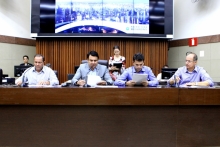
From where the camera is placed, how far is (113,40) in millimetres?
7160

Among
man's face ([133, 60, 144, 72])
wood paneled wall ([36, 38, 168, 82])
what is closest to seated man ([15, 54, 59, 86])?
man's face ([133, 60, 144, 72])

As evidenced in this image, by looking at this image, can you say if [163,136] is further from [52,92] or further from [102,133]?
[52,92]

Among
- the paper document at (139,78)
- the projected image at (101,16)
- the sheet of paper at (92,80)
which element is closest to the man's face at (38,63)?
the sheet of paper at (92,80)

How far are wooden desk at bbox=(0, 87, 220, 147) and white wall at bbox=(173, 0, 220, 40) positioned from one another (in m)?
4.48

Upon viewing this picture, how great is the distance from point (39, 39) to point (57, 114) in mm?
5420

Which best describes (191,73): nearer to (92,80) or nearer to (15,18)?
(92,80)

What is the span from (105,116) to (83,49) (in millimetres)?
5247

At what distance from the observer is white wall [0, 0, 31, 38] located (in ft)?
21.8

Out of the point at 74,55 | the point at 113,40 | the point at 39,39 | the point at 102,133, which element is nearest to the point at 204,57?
the point at 113,40

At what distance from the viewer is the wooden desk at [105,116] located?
2.05 metres

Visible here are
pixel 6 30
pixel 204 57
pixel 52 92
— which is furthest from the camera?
pixel 6 30

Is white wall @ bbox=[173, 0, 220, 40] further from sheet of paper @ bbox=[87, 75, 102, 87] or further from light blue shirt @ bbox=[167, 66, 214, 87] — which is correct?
sheet of paper @ bbox=[87, 75, 102, 87]

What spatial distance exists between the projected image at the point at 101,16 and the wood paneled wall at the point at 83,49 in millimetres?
421

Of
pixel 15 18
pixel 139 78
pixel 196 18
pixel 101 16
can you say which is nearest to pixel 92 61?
pixel 139 78
